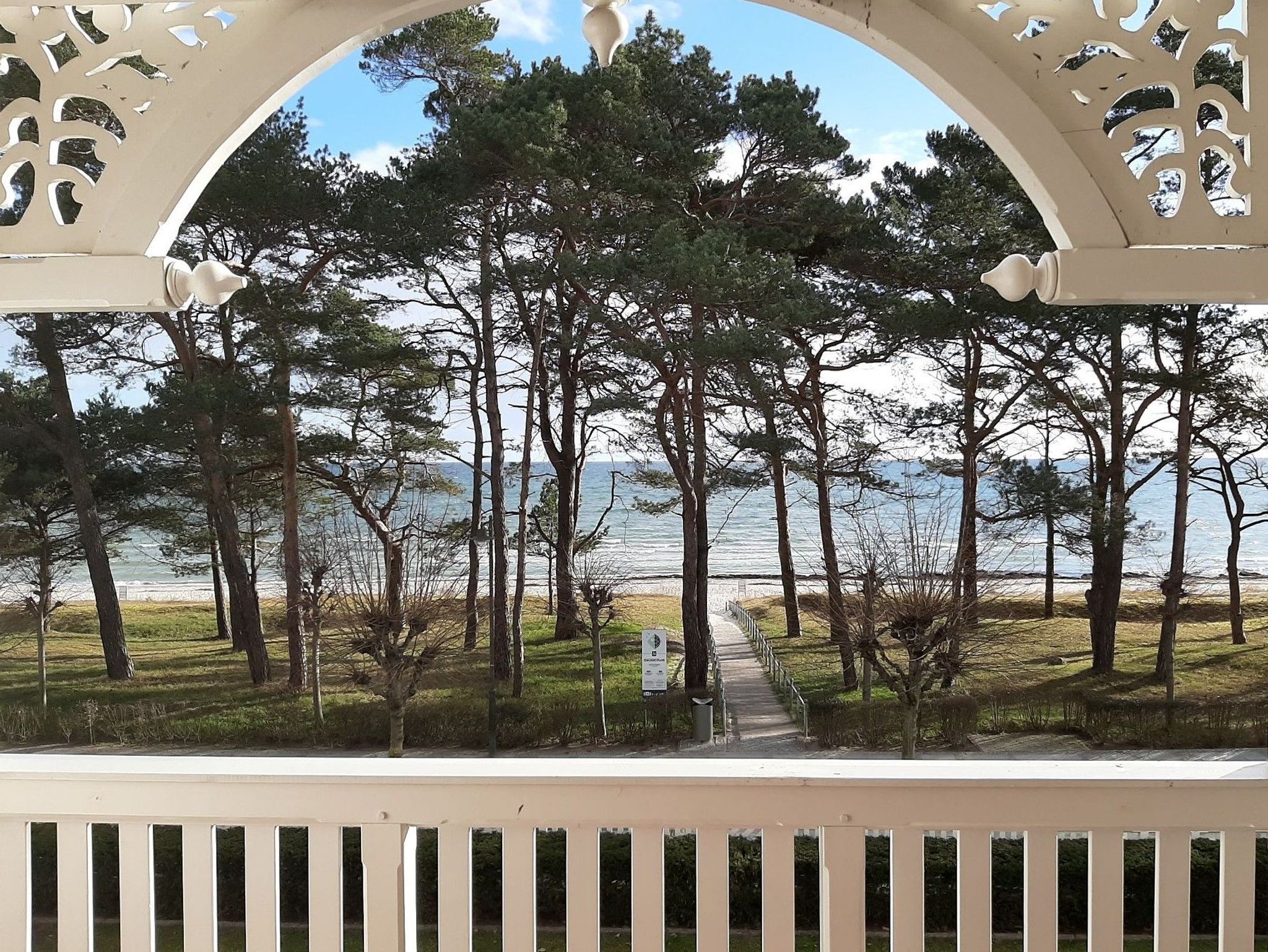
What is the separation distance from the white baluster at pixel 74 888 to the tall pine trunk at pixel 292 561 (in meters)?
2.30

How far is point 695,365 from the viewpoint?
3.49 meters

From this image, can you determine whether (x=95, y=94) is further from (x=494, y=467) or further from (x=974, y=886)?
(x=494, y=467)

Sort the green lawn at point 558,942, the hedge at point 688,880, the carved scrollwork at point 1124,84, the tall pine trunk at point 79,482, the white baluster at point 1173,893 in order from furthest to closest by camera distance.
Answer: the tall pine trunk at point 79,482
the hedge at point 688,880
the green lawn at point 558,942
the white baluster at point 1173,893
the carved scrollwork at point 1124,84

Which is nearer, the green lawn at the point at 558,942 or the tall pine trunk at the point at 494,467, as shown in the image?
the green lawn at the point at 558,942

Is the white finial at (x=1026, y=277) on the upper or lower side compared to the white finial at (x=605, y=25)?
lower

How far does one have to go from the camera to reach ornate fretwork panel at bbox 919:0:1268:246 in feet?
3.67

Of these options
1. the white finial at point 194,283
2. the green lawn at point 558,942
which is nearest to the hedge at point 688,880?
the green lawn at point 558,942

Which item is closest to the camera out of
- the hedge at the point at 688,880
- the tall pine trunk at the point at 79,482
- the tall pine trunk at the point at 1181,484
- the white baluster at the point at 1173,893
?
the white baluster at the point at 1173,893

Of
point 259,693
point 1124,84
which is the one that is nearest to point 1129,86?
point 1124,84

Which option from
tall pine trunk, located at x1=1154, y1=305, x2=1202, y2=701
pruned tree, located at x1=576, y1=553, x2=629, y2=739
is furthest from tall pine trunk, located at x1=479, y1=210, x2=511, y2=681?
tall pine trunk, located at x1=1154, y1=305, x2=1202, y2=701

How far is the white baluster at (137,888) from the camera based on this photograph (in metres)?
1.27

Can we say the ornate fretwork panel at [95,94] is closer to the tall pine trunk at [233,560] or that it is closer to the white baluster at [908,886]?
the white baluster at [908,886]

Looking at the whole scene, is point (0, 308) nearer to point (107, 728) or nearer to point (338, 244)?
point (338, 244)

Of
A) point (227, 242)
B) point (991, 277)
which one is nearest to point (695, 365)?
point (227, 242)
